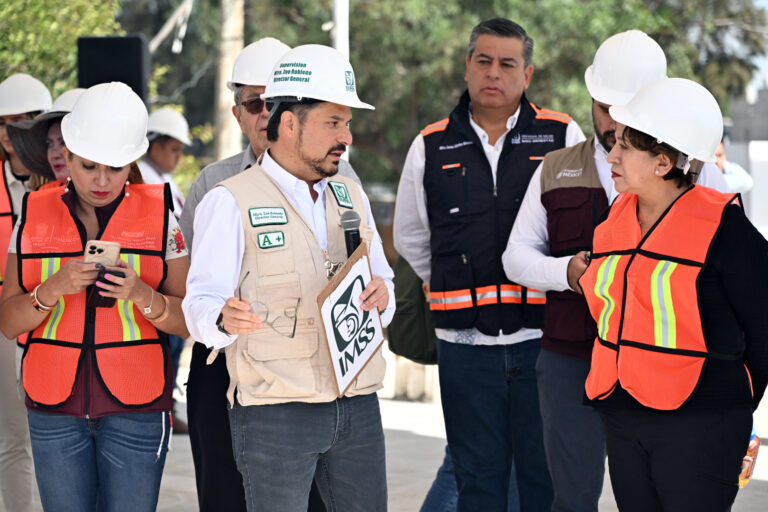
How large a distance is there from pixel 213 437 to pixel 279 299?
1.13m

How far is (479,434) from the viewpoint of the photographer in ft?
15.5

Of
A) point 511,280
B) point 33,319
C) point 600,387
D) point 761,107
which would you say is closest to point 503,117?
point 511,280

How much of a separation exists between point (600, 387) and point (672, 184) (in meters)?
0.70

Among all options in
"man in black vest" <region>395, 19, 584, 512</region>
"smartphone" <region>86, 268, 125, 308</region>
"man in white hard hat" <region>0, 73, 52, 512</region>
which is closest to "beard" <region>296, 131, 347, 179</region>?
"smartphone" <region>86, 268, 125, 308</region>

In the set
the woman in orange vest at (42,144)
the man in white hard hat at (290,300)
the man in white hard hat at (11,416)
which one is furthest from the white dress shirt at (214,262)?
the man in white hard hat at (11,416)

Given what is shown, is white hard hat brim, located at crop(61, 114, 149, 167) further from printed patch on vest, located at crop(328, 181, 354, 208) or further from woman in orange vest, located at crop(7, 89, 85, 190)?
woman in orange vest, located at crop(7, 89, 85, 190)

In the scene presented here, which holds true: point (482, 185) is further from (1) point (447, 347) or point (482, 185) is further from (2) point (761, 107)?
(2) point (761, 107)

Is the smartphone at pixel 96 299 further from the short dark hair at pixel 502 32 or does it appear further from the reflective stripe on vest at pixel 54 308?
the short dark hair at pixel 502 32

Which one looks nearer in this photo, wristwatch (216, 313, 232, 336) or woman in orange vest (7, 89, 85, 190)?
wristwatch (216, 313, 232, 336)

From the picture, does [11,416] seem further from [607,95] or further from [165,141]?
[165,141]

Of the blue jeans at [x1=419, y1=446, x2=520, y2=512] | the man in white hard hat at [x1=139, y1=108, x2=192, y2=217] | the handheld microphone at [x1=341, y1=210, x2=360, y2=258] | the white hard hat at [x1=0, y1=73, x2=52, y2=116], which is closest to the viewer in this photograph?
the handheld microphone at [x1=341, y1=210, x2=360, y2=258]

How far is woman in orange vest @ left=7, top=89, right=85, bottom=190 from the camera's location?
4.94 metres

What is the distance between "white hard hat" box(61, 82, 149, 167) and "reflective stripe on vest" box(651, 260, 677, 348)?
1835mm

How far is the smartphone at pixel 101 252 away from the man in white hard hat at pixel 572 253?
1623 millimetres
